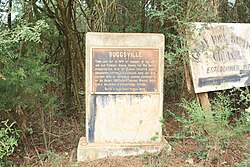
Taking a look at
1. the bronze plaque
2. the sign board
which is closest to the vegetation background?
the sign board

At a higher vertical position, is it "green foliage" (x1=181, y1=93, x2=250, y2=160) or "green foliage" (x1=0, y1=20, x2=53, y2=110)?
"green foliage" (x1=0, y1=20, x2=53, y2=110)

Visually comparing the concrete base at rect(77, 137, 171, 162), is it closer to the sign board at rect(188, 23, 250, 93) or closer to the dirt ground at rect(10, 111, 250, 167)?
the dirt ground at rect(10, 111, 250, 167)

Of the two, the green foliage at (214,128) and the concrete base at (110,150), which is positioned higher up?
the green foliage at (214,128)

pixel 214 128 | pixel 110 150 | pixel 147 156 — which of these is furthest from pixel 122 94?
pixel 214 128

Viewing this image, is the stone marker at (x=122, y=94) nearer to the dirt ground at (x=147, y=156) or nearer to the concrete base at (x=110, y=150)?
the concrete base at (x=110, y=150)

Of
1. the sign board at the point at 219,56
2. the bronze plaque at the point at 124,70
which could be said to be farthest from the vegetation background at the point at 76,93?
the bronze plaque at the point at 124,70

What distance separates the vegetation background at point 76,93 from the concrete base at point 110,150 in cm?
10

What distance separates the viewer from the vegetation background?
3801 mm

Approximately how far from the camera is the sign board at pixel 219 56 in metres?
4.36

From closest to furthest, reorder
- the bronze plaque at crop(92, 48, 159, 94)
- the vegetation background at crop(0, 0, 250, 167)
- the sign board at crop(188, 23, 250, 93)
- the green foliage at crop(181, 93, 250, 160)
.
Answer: the green foliage at crop(181, 93, 250, 160), the vegetation background at crop(0, 0, 250, 167), the bronze plaque at crop(92, 48, 159, 94), the sign board at crop(188, 23, 250, 93)

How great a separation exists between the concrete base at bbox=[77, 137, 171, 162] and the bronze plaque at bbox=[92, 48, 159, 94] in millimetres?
675

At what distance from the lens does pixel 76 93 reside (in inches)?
243

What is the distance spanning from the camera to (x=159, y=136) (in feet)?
13.9

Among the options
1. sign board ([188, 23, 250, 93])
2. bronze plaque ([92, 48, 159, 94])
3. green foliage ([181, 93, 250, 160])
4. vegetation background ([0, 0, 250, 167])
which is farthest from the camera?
sign board ([188, 23, 250, 93])
